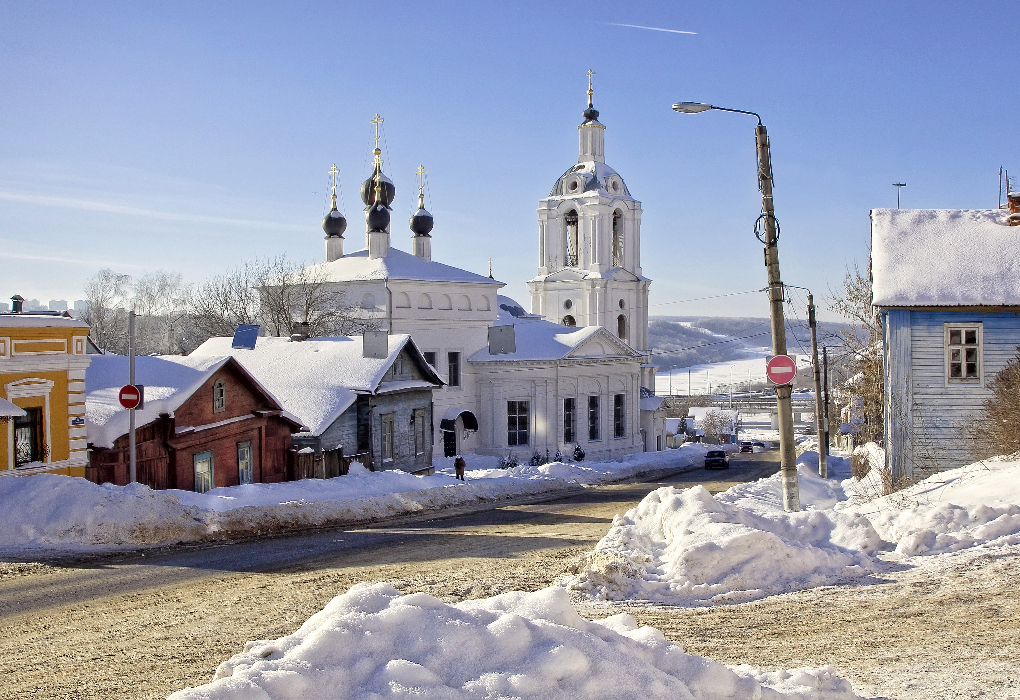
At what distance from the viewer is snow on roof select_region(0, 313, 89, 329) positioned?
16875mm

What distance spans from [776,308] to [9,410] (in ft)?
42.5

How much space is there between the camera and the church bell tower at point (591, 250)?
176 ft

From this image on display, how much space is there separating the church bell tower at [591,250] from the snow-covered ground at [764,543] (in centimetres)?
4123

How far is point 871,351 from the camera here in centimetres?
3316

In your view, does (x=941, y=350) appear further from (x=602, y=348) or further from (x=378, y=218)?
(x=378, y=218)

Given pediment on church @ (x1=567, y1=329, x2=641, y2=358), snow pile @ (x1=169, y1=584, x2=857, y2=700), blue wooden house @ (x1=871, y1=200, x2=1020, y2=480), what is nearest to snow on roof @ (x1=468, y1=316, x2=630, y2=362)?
pediment on church @ (x1=567, y1=329, x2=641, y2=358)

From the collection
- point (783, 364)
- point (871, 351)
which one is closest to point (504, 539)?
point (783, 364)

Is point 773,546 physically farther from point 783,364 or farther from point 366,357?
point 366,357

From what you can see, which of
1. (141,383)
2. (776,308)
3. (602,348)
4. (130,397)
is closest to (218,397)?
(141,383)

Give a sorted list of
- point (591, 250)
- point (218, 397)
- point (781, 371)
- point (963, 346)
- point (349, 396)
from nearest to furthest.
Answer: point (781, 371)
point (963, 346)
point (218, 397)
point (349, 396)
point (591, 250)

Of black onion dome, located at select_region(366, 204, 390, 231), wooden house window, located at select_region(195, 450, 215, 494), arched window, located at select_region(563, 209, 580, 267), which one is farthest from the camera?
arched window, located at select_region(563, 209, 580, 267)

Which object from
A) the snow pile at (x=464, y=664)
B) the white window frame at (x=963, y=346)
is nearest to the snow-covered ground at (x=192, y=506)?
the snow pile at (x=464, y=664)

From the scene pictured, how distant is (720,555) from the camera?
31.9ft

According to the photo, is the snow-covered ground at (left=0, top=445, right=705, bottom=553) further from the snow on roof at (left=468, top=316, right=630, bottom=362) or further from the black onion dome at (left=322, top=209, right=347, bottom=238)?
the black onion dome at (left=322, top=209, right=347, bottom=238)
